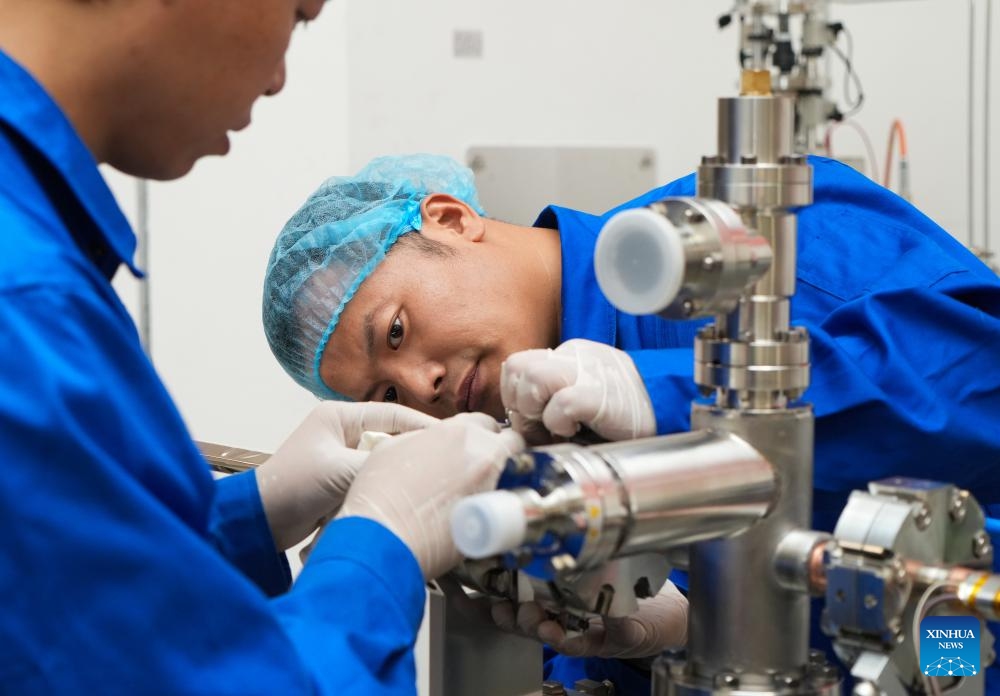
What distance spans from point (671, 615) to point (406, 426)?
1.03ft

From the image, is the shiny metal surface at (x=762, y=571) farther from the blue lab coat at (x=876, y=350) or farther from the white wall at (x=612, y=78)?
the white wall at (x=612, y=78)

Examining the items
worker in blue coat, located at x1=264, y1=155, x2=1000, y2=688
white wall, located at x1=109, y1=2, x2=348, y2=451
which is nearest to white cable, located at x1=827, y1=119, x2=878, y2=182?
white wall, located at x1=109, y1=2, x2=348, y2=451

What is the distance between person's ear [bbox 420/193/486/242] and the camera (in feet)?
5.33

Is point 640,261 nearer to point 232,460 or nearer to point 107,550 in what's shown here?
point 107,550

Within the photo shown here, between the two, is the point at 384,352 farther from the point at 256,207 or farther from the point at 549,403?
the point at 256,207

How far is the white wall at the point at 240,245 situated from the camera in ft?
8.87

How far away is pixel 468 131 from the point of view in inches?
124

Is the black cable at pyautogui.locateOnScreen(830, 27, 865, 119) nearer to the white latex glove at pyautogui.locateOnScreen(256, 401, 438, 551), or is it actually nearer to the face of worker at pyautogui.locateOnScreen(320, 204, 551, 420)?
the face of worker at pyautogui.locateOnScreen(320, 204, 551, 420)

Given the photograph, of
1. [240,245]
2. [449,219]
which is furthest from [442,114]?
[449,219]

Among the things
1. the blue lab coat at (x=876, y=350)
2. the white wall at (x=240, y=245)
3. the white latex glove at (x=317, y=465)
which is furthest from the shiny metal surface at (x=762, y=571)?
the white wall at (x=240, y=245)

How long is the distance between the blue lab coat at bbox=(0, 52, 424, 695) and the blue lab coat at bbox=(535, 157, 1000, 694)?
431 millimetres

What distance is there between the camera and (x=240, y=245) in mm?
2730

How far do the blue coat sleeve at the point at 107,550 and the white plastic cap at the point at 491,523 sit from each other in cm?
12

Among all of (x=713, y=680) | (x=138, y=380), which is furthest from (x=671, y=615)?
(x=138, y=380)
